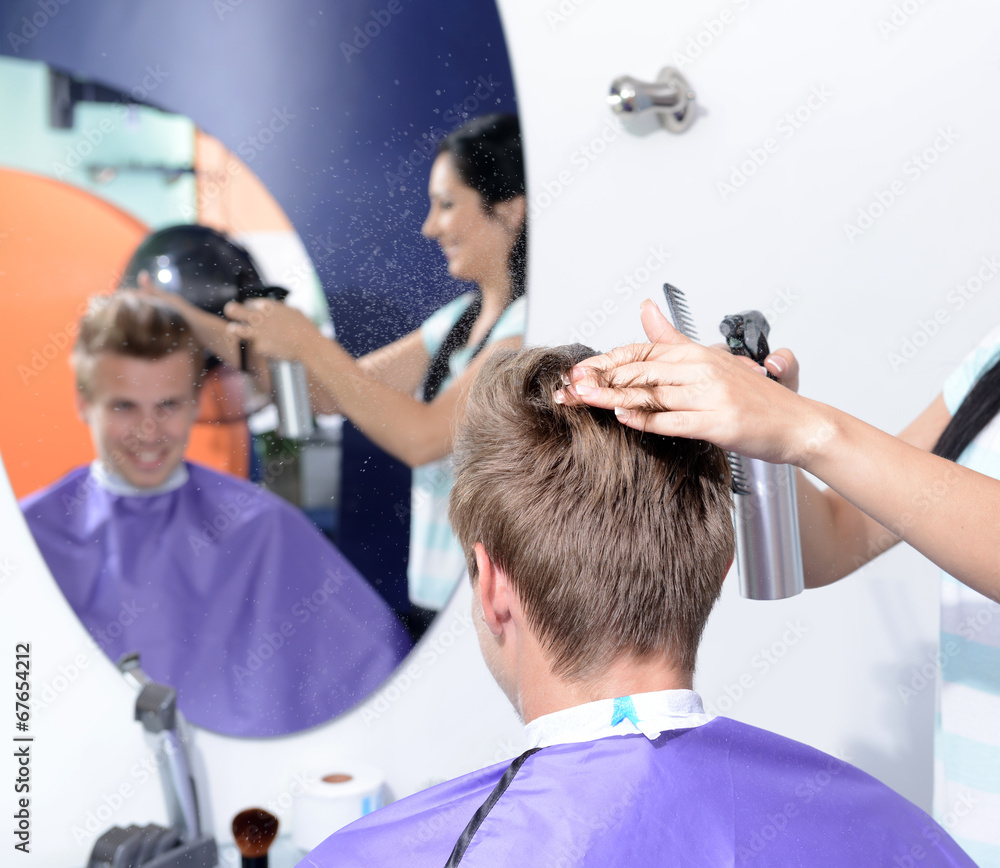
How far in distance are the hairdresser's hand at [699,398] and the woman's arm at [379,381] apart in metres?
0.61

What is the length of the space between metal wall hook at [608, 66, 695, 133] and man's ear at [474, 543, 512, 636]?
1.03 meters

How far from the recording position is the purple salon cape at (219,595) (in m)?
1.46

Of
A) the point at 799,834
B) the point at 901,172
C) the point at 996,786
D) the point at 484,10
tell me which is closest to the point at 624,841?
the point at 799,834

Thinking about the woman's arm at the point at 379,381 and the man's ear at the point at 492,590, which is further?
the woman's arm at the point at 379,381

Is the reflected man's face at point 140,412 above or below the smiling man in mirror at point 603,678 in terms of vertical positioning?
above

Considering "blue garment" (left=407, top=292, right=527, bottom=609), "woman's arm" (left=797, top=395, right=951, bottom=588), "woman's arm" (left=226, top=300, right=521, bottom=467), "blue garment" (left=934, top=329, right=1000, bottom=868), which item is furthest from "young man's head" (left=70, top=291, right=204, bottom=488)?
"blue garment" (left=934, top=329, right=1000, bottom=868)

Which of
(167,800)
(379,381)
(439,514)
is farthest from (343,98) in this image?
(167,800)

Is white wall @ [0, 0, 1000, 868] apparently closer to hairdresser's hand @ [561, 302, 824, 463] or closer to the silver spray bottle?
the silver spray bottle

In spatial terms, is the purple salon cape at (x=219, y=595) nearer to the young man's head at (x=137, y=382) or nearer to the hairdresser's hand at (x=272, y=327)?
the young man's head at (x=137, y=382)

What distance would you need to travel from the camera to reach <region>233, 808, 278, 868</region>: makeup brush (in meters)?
1.52

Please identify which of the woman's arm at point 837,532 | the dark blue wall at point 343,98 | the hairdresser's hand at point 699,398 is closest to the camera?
the hairdresser's hand at point 699,398

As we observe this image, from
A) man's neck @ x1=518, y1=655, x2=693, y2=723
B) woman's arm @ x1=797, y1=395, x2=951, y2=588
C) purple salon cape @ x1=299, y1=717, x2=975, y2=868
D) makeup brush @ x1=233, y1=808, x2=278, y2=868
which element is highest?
woman's arm @ x1=797, y1=395, x2=951, y2=588

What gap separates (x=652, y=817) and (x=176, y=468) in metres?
0.93

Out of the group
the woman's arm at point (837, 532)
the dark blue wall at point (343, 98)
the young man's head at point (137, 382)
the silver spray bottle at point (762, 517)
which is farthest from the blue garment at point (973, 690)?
the young man's head at point (137, 382)
